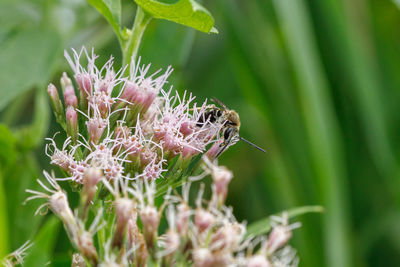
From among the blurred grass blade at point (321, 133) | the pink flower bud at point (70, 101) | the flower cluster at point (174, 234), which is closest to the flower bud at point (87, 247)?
the flower cluster at point (174, 234)

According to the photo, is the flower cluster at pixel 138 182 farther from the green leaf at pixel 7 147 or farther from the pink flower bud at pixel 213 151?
the green leaf at pixel 7 147

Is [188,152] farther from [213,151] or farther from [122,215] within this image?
[122,215]

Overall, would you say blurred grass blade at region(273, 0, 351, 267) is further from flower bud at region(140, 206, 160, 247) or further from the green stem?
flower bud at region(140, 206, 160, 247)

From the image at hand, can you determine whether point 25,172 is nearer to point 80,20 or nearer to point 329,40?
point 80,20

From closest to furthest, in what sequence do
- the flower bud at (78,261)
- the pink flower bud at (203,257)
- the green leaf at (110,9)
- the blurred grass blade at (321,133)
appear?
the pink flower bud at (203,257)
the flower bud at (78,261)
the green leaf at (110,9)
the blurred grass blade at (321,133)

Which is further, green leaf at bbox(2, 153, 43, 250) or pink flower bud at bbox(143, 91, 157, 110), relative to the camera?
green leaf at bbox(2, 153, 43, 250)

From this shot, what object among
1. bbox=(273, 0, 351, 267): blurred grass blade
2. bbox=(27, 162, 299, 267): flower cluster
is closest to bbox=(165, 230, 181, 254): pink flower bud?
bbox=(27, 162, 299, 267): flower cluster

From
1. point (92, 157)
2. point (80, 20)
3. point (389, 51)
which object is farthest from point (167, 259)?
point (389, 51)
